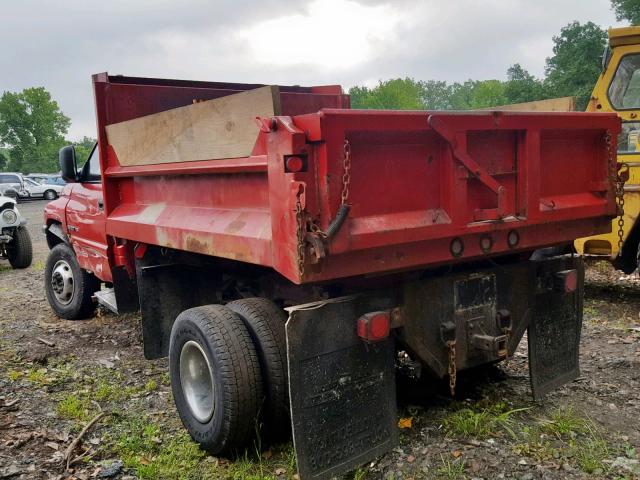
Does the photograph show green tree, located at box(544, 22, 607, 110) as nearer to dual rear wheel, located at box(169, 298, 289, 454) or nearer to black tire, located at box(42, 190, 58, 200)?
dual rear wheel, located at box(169, 298, 289, 454)

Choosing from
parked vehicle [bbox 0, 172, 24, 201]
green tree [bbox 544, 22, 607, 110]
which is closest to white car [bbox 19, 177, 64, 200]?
parked vehicle [bbox 0, 172, 24, 201]

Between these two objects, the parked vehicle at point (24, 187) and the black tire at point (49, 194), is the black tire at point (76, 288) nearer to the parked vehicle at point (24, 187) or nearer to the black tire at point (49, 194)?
the parked vehicle at point (24, 187)

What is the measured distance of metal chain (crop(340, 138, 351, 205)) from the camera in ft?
8.68

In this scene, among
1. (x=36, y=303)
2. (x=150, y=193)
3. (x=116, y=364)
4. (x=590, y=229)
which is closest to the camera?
(x=590, y=229)

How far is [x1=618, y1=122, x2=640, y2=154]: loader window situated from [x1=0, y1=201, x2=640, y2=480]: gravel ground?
194 cm

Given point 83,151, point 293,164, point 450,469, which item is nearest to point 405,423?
point 450,469

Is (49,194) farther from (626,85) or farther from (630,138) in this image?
(630,138)

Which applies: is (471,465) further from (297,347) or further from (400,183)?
(400,183)

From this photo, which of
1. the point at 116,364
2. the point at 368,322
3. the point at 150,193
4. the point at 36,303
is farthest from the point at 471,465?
the point at 36,303

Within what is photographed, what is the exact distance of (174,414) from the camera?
4.06m

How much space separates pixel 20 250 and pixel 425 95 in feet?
273

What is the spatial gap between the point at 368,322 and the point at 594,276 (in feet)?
20.7

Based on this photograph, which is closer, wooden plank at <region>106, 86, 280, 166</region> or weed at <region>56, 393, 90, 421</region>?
wooden plank at <region>106, 86, 280, 166</region>

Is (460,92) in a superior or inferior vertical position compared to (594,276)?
superior
